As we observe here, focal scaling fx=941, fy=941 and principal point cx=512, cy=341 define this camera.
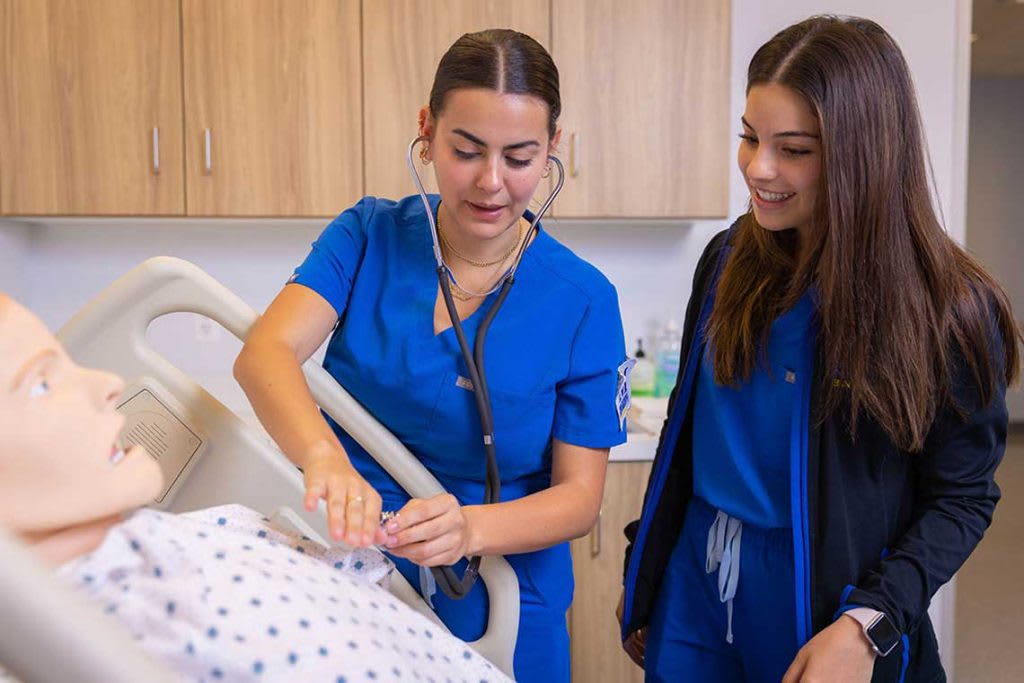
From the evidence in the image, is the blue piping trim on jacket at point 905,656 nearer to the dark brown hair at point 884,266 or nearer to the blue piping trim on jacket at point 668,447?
the dark brown hair at point 884,266

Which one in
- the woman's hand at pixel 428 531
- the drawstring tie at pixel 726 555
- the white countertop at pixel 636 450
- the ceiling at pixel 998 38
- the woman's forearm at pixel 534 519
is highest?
the ceiling at pixel 998 38

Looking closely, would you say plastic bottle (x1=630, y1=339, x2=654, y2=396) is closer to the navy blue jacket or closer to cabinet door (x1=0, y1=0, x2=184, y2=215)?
cabinet door (x1=0, y1=0, x2=184, y2=215)

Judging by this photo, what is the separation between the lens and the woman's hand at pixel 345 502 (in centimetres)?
86

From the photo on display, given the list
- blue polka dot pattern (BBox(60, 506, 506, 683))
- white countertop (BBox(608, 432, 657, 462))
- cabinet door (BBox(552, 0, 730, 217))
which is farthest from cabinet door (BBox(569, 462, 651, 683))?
blue polka dot pattern (BBox(60, 506, 506, 683))

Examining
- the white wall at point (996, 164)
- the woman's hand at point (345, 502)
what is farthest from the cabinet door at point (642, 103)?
the white wall at point (996, 164)

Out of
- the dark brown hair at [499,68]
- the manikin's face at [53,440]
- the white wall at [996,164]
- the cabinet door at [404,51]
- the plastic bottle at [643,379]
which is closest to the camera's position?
the manikin's face at [53,440]

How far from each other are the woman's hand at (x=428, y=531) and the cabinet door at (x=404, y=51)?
1.54m

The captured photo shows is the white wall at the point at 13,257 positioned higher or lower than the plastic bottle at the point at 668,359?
higher

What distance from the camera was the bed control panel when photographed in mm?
1161

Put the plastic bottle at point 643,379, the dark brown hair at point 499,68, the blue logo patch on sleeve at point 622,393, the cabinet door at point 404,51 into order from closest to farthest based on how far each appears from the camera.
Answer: the dark brown hair at point 499,68 → the blue logo patch on sleeve at point 622,393 → the cabinet door at point 404,51 → the plastic bottle at point 643,379

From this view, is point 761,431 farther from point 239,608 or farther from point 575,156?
point 575,156

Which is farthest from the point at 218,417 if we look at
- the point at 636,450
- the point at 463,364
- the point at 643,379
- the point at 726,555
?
the point at 643,379

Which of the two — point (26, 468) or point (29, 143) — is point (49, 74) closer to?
point (29, 143)

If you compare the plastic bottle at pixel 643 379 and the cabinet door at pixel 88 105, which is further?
the plastic bottle at pixel 643 379
